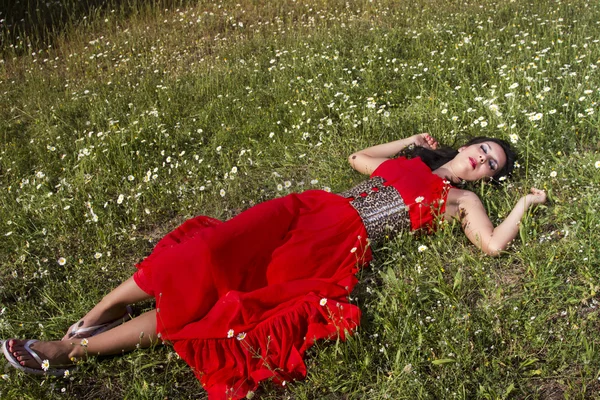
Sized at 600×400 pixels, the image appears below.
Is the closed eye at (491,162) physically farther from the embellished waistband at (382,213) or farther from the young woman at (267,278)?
the embellished waistband at (382,213)

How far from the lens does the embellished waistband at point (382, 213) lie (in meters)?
3.73

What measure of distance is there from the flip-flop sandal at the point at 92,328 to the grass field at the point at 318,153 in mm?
177

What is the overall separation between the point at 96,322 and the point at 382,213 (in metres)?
1.80

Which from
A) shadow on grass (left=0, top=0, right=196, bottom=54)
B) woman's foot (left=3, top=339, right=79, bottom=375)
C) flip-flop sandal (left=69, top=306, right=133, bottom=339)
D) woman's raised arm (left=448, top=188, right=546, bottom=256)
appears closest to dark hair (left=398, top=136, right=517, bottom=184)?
woman's raised arm (left=448, top=188, right=546, bottom=256)

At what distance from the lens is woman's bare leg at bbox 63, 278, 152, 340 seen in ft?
11.2

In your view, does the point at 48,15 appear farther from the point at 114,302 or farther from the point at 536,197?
the point at 536,197

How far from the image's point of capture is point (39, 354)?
318 centimetres

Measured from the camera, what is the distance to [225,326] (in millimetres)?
3145

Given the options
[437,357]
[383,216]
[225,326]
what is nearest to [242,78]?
[383,216]

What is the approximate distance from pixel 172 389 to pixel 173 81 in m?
4.13

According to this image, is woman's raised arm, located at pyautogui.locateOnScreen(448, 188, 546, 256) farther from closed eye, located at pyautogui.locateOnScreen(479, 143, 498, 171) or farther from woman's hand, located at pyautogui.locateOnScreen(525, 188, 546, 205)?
closed eye, located at pyautogui.locateOnScreen(479, 143, 498, 171)

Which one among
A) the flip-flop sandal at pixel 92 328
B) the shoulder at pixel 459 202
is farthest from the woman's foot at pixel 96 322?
the shoulder at pixel 459 202

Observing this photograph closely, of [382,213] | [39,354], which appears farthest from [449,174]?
[39,354]

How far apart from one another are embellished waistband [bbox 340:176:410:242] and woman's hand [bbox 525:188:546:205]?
730mm
